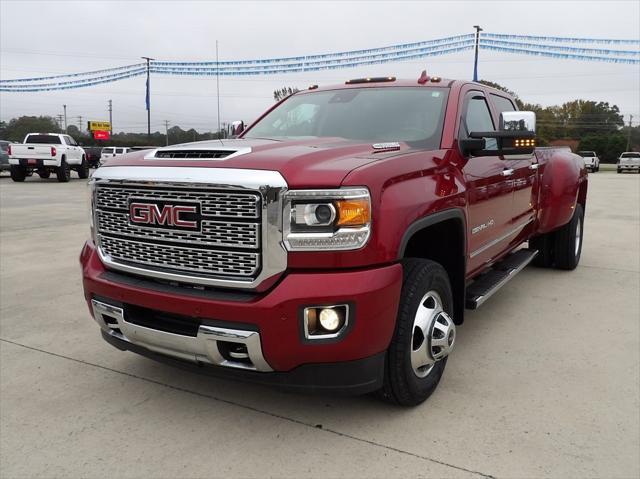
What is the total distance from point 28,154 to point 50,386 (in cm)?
2041

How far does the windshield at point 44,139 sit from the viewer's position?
21422mm

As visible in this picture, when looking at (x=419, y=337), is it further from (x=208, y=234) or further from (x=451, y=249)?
(x=208, y=234)

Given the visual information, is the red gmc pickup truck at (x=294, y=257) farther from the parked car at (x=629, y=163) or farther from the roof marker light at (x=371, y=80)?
the parked car at (x=629, y=163)

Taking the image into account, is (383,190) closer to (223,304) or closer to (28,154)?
(223,304)

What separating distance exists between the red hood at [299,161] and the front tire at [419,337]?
615mm

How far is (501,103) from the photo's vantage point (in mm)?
4918

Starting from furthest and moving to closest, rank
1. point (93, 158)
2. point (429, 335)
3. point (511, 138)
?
point (93, 158), point (511, 138), point (429, 335)

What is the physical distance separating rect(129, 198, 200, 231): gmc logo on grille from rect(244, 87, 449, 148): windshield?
1.31 m

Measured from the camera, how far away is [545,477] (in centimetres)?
237

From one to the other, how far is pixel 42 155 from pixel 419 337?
71.0 feet

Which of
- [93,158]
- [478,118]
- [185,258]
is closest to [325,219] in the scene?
[185,258]

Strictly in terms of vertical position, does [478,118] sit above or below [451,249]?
above

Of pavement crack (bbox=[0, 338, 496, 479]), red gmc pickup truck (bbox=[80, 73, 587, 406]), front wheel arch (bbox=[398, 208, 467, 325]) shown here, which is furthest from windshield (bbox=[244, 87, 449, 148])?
pavement crack (bbox=[0, 338, 496, 479])

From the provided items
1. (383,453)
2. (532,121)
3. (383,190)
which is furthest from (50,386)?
(532,121)
